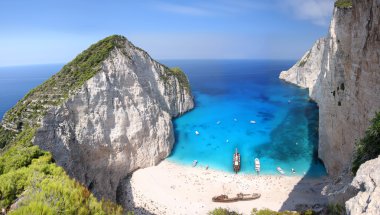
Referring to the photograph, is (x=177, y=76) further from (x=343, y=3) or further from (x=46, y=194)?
(x=46, y=194)

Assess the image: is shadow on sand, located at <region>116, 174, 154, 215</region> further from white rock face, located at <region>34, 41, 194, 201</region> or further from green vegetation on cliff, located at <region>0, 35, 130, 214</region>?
green vegetation on cliff, located at <region>0, 35, 130, 214</region>

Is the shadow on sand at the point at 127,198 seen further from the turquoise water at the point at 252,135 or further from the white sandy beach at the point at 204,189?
the turquoise water at the point at 252,135

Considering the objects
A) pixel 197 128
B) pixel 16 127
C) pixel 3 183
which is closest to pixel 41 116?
pixel 16 127

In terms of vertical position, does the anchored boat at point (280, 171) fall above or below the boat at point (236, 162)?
below

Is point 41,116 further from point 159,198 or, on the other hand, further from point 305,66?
point 305,66

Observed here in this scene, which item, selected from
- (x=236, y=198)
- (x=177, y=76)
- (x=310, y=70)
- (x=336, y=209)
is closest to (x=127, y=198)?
(x=236, y=198)

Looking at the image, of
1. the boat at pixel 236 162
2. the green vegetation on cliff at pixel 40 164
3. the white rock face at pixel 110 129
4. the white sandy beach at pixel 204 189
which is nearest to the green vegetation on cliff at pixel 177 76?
the white rock face at pixel 110 129
